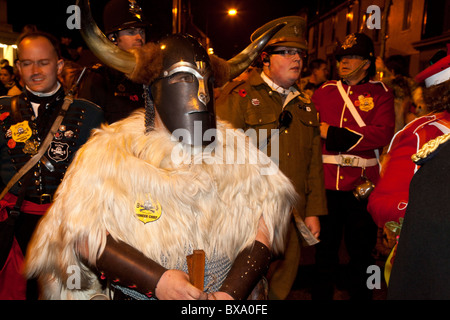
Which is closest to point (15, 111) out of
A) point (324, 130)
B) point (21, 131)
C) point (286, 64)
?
point (21, 131)

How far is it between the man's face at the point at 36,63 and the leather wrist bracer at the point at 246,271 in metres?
1.88

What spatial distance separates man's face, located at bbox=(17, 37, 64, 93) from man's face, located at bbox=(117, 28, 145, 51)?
71 centimetres

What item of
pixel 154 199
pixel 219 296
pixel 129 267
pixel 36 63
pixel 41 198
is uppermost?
pixel 36 63

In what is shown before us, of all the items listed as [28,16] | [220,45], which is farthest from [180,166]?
A: [220,45]

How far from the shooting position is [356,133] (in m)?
3.72

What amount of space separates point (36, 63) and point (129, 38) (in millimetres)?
866

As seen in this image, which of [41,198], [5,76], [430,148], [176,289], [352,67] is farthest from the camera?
[5,76]

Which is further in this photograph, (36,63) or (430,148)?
(36,63)

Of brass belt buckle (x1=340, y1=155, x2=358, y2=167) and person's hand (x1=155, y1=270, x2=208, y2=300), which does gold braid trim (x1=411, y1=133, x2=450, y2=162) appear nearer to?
person's hand (x1=155, y1=270, x2=208, y2=300)

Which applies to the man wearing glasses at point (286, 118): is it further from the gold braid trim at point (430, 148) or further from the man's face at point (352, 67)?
the gold braid trim at point (430, 148)

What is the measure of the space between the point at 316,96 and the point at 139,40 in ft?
6.03

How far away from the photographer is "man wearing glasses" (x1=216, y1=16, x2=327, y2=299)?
330cm

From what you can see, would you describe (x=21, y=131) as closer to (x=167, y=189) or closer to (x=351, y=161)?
(x=167, y=189)

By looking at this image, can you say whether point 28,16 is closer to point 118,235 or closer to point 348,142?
point 348,142
